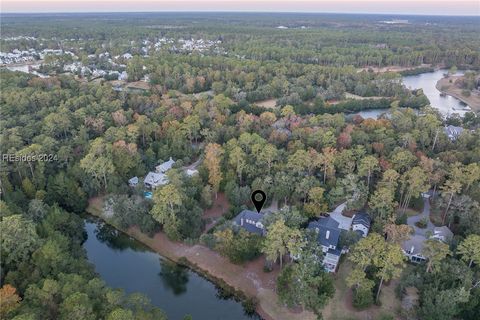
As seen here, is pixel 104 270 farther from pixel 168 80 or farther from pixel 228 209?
pixel 168 80

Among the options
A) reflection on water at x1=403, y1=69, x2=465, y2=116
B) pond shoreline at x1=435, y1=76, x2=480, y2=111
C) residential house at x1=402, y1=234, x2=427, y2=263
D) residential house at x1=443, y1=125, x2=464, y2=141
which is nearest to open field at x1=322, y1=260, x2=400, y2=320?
residential house at x1=402, y1=234, x2=427, y2=263

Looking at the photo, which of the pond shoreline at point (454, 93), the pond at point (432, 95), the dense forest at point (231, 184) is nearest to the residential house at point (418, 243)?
the dense forest at point (231, 184)

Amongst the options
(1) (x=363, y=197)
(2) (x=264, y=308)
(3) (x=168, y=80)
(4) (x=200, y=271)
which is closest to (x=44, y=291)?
(4) (x=200, y=271)

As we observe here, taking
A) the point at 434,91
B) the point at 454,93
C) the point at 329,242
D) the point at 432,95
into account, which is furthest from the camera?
the point at 434,91

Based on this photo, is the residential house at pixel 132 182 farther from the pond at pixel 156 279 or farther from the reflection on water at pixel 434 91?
the reflection on water at pixel 434 91

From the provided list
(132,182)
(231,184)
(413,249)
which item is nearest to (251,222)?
(231,184)

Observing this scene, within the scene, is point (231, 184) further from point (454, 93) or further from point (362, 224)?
point (454, 93)
